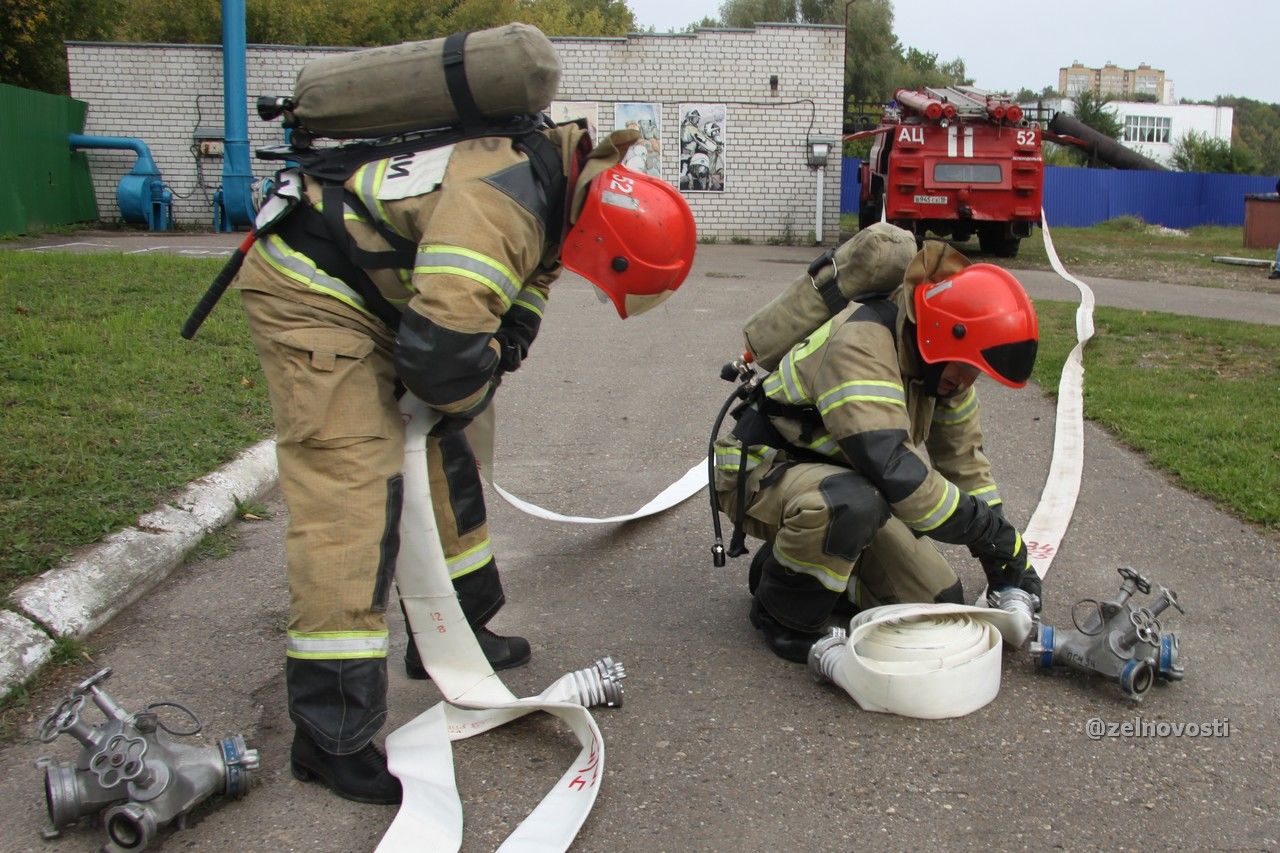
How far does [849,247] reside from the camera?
3.71 metres

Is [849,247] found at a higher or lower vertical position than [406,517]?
higher

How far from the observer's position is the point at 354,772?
9.35ft

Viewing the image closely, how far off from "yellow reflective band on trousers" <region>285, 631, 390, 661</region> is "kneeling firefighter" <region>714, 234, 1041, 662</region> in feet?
4.41

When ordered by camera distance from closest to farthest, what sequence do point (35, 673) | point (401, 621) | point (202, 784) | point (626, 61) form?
point (202, 784) → point (35, 673) → point (401, 621) → point (626, 61)

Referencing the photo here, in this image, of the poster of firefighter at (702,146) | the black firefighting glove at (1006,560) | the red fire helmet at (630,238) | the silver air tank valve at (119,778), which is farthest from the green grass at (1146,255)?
the silver air tank valve at (119,778)

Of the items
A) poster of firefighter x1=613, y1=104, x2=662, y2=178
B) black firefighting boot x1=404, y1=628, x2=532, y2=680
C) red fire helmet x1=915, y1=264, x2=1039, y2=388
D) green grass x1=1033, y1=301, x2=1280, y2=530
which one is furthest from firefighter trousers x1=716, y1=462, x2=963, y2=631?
poster of firefighter x1=613, y1=104, x2=662, y2=178

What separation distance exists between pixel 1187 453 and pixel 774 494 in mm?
3120

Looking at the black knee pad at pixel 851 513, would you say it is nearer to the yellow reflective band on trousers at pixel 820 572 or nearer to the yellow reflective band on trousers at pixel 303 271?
the yellow reflective band on trousers at pixel 820 572

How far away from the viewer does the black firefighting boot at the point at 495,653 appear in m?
3.52

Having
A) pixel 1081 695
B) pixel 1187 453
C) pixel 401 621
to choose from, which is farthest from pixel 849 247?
pixel 1187 453

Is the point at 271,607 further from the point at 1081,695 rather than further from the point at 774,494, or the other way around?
the point at 1081,695

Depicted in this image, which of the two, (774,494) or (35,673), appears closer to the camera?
(35,673)

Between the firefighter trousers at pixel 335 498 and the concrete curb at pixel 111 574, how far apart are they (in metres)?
1.03

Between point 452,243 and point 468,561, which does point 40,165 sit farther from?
point 452,243
